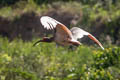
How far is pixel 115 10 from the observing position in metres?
9.73

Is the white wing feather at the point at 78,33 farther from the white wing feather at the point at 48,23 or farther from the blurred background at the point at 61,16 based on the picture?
the blurred background at the point at 61,16

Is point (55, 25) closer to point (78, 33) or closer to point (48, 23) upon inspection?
point (48, 23)

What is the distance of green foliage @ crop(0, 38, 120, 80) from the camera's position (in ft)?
13.1

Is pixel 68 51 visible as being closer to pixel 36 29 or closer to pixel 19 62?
pixel 19 62

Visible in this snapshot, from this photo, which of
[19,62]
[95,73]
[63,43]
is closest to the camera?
[63,43]

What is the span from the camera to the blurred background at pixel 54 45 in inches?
164

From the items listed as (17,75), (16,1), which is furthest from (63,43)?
(16,1)

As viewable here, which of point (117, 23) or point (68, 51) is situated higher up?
point (117, 23)

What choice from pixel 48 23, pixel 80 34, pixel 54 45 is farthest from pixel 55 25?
pixel 54 45

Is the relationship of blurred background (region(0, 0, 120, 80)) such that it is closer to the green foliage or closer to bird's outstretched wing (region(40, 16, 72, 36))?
the green foliage

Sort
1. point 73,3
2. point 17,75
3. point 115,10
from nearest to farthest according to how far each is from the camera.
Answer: point 17,75 < point 115,10 < point 73,3

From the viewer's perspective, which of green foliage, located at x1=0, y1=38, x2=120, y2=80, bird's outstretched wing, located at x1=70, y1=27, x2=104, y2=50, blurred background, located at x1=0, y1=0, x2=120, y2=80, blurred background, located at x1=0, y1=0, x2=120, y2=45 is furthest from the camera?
blurred background, located at x1=0, y1=0, x2=120, y2=45

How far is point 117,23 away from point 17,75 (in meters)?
4.78

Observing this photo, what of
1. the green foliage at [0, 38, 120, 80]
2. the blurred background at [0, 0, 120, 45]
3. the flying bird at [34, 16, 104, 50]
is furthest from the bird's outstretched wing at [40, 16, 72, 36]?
the blurred background at [0, 0, 120, 45]
